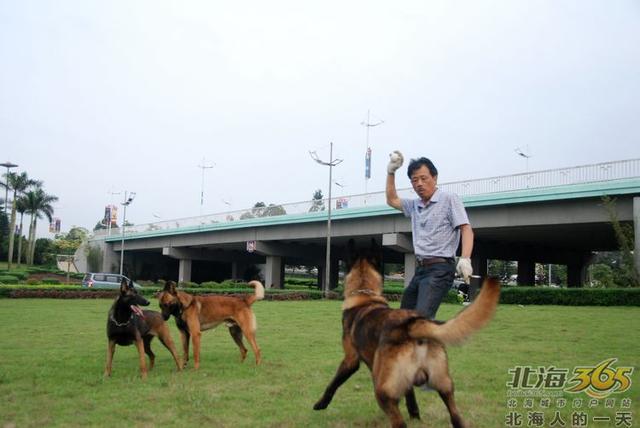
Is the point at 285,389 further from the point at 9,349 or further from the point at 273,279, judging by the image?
the point at 273,279

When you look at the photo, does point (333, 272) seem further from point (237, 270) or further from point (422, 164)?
point (422, 164)

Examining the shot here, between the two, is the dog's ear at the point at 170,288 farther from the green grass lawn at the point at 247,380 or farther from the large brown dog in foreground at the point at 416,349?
the large brown dog in foreground at the point at 416,349

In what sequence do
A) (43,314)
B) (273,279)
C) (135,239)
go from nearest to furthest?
(43,314)
(273,279)
(135,239)

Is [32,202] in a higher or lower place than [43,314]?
higher

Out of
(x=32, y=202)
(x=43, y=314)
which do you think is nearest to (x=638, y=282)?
(x=43, y=314)

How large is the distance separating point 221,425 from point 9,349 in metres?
6.69

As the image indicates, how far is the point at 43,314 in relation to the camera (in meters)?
17.7

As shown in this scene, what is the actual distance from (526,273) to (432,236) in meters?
44.6

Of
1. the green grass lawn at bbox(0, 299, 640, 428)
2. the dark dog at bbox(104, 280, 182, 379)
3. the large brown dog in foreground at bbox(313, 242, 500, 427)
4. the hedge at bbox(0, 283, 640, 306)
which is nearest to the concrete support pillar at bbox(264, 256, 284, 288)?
the hedge at bbox(0, 283, 640, 306)

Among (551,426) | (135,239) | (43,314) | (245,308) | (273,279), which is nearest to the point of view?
(551,426)

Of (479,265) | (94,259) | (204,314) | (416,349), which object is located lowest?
(204,314)

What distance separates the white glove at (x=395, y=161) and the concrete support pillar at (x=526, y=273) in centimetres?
4378

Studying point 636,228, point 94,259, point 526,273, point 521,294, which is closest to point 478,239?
point 526,273

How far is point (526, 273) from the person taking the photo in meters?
46.3
